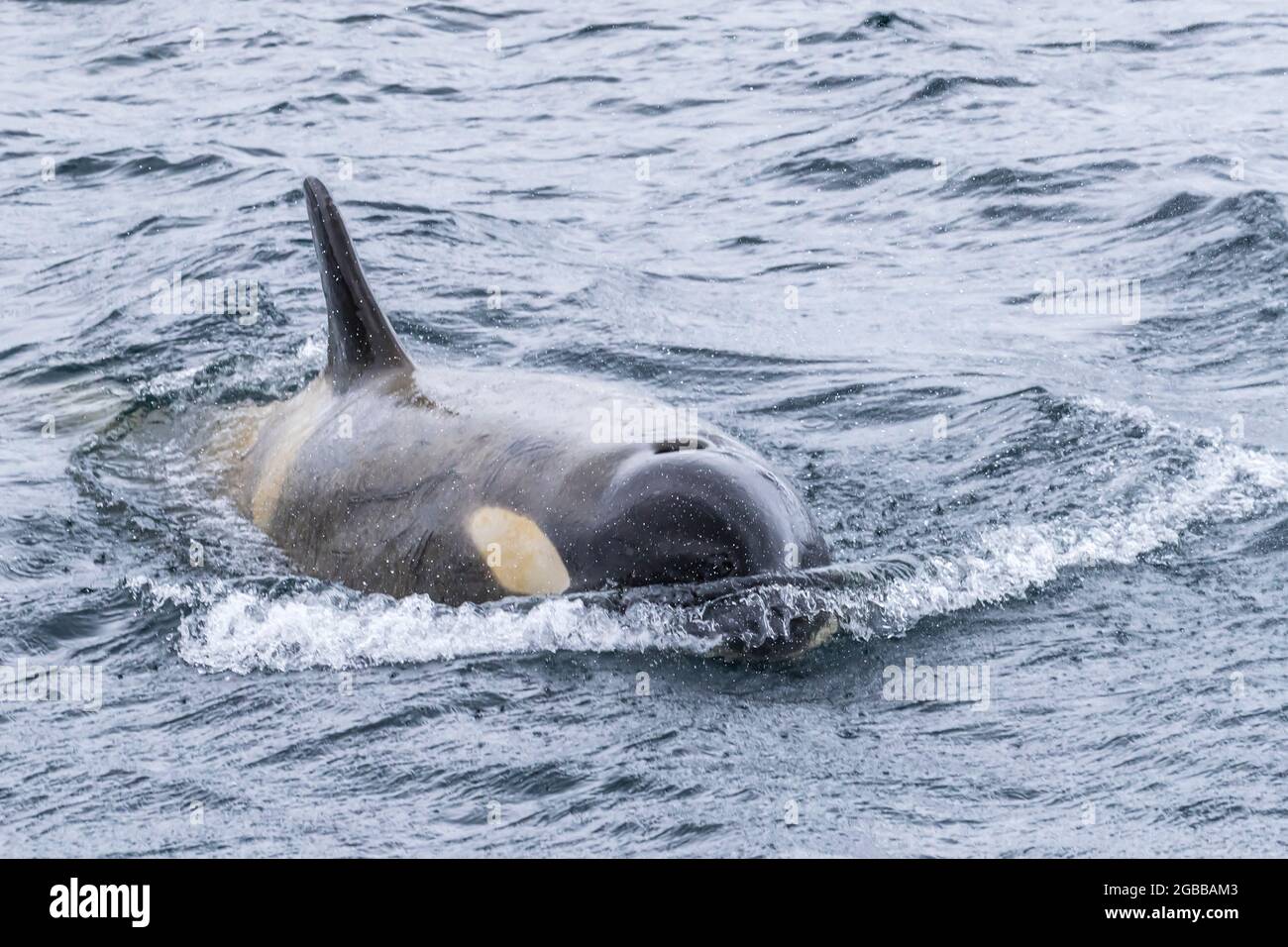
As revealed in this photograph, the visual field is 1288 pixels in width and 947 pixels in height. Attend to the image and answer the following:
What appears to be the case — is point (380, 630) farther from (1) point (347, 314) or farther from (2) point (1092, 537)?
(2) point (1092, 537)

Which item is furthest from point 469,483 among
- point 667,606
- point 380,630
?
point 667,606

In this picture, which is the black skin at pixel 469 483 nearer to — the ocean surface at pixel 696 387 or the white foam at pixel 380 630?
the white foam at pixel 380 630

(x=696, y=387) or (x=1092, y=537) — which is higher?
(x=1092, y=537)

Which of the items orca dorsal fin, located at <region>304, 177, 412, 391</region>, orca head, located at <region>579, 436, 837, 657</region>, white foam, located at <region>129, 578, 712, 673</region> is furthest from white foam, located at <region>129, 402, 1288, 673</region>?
orca dorsal fin, located at <region>304, 177, 412, 391</region>

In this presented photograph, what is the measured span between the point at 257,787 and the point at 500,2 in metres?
23.1

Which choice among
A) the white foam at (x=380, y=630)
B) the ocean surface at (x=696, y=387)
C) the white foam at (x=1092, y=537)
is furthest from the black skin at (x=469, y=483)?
the white foam at (x=1092, y=537)

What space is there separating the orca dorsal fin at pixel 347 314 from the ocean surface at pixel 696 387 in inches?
54.6

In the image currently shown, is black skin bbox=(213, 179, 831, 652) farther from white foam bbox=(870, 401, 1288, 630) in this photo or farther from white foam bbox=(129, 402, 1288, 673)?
white foam bbox=(870, 401, 1288, 630)

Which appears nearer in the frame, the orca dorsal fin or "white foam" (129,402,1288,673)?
"white foam" (129,402,1288,673)

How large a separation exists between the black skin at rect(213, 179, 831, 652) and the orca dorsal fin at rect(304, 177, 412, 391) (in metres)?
0.01

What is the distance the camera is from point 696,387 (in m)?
14.3

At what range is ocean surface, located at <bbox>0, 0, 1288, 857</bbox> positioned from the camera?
25.6 ft

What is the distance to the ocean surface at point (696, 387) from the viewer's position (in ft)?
25.6

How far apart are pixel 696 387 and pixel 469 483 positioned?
5.17m
